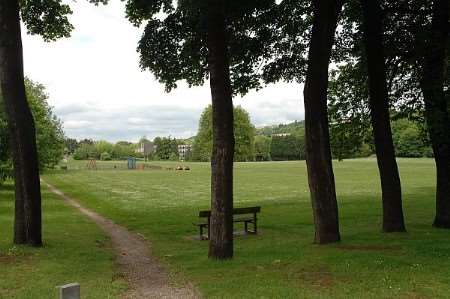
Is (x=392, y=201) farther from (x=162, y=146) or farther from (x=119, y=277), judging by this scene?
(x=162, y=146)

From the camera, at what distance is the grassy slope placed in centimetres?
928

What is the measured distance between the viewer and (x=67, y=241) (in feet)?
52.3

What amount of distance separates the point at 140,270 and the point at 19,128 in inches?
221

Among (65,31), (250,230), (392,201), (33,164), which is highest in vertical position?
(65,31)

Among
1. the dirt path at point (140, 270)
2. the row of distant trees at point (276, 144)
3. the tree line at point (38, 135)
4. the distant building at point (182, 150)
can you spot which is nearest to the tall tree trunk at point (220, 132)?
the dirt path at point (140, 270)

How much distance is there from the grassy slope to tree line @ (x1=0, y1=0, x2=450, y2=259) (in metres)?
1.19

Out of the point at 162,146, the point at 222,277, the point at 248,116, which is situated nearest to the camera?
the point at 222,277

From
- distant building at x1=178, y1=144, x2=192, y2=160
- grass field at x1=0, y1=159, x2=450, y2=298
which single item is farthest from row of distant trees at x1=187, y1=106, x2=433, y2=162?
distant building at x1=178, y1=144, x2=192, y2=160

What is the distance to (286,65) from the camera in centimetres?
1872

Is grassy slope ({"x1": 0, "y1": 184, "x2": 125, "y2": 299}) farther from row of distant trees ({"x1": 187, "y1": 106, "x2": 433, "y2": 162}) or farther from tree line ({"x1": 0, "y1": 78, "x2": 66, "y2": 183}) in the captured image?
tree line ({"x1": 0, "y1": 78, "x2": 66, "y2": 183})

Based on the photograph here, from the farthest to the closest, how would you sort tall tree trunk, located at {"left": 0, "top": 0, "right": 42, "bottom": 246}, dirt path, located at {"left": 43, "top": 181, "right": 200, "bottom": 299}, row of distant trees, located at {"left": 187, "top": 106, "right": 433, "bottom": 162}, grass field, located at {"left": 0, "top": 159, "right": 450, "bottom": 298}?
1. row of distant trees, located at {"left": 187, "top": 106, "right": 433, "bottom": 162}
2. tall tree trunk, located at {"left": 0, "top": 0, "right": 42, "bottom": 246}
3. dirt path, located at {"left": 43, "top": 181, "right": 200, "bottom": 299}
4. grass field, located at {"left": 0, "top": 159, "right": 450, "bottom": 298}

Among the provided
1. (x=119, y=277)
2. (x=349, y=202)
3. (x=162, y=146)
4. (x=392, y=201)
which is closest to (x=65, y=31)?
(x=119, y=277)

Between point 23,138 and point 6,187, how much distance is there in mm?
32158

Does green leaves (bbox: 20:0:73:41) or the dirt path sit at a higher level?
green leaves (bbox: 20:0:73:41)
